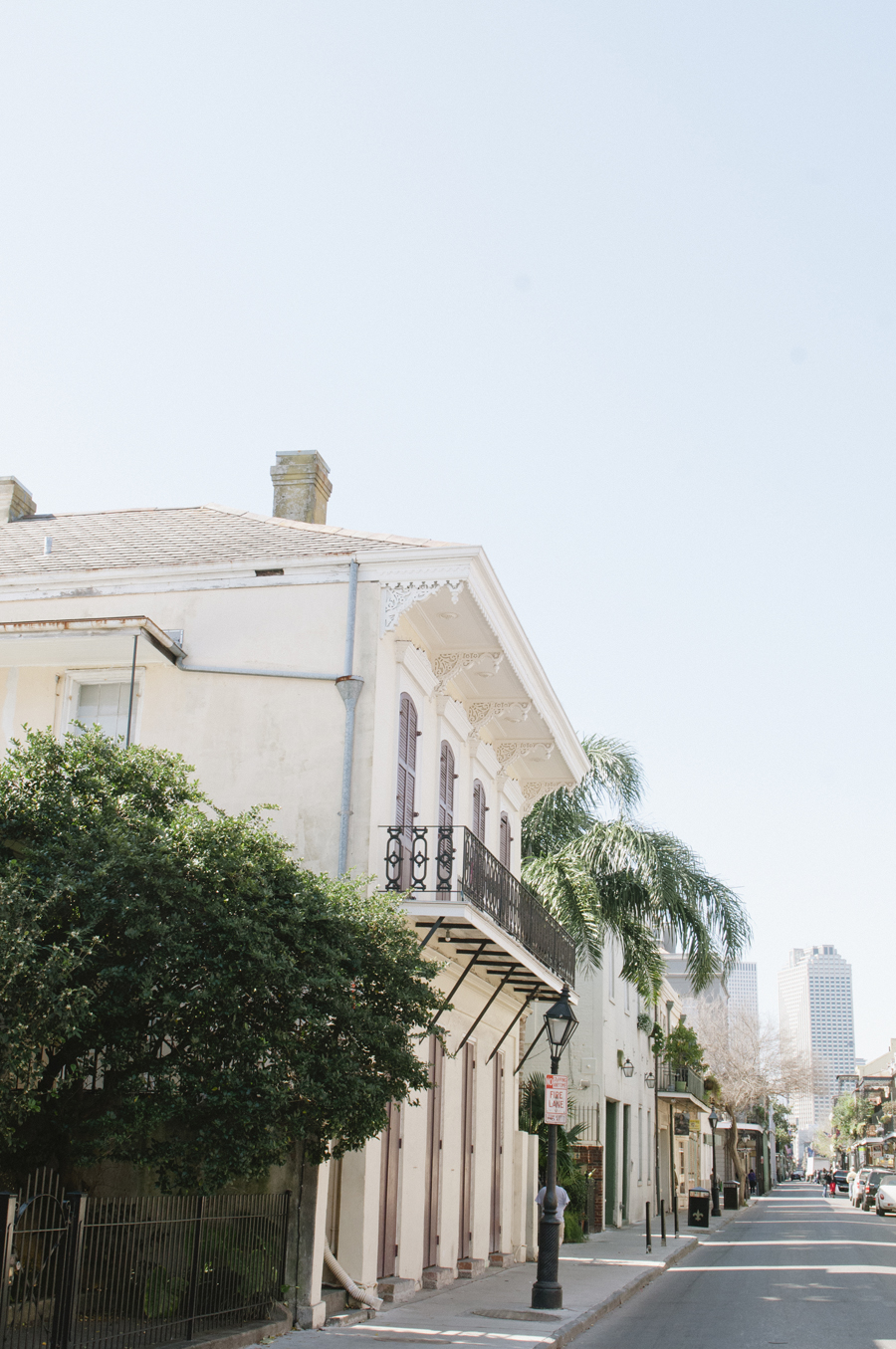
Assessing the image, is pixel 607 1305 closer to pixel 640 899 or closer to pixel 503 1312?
pixel 503 1312

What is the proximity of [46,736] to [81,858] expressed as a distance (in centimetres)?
139

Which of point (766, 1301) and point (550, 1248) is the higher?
point (550, 1248)

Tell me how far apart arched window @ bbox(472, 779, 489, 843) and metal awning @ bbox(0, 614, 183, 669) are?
17.9ft

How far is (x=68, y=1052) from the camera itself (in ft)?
29.8

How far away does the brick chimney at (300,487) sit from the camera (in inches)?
712

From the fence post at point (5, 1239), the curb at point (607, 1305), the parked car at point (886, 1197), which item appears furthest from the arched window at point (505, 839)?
the parked car at point (886, 1197)

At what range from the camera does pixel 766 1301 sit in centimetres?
1562

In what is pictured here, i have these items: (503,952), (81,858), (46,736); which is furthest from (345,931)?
(503,952)

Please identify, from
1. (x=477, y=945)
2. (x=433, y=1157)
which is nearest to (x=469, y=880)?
(x=477, y=945)

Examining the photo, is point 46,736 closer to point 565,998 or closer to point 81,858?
point 81,858

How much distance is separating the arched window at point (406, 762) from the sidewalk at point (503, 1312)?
4732 millimetres

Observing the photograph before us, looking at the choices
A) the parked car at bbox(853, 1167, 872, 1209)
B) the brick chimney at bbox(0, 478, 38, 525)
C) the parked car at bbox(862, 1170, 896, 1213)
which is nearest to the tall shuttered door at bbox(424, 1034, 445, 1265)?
the brick chimney at bbox(0, 478, 38, 525)

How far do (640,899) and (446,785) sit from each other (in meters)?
10.9

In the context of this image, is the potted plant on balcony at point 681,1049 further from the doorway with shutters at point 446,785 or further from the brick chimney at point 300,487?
the brick chimney at point 300,487
